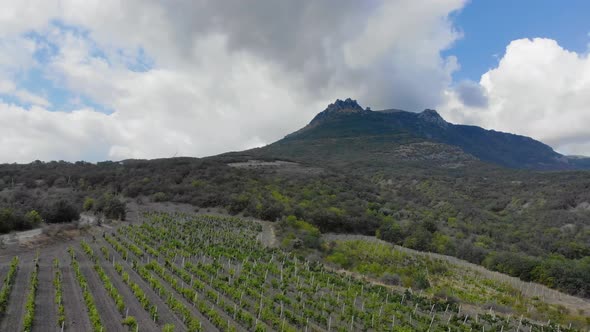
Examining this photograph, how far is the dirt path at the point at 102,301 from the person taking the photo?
60.2ft

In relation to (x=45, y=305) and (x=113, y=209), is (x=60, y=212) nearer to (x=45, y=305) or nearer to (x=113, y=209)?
(x=113, y=209)

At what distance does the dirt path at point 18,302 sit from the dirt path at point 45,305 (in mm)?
603

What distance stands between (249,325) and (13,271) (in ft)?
54.2

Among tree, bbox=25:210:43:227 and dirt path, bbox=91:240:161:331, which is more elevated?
tree, bbox=25:210:43:227

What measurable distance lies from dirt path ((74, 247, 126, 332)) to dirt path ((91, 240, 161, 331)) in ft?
2.43

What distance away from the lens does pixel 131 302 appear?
2159 cm

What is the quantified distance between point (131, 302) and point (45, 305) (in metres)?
4.06

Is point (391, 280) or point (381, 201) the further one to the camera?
point (381, 201)

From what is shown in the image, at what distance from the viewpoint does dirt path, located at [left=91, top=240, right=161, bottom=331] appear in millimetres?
18611

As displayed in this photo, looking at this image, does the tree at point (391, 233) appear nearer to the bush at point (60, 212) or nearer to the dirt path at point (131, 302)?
the dirt path at point (131, 302)

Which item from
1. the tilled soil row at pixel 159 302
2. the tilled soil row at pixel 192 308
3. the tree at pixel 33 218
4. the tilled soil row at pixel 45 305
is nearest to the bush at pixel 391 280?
the tilled soil row at pixel 192 308

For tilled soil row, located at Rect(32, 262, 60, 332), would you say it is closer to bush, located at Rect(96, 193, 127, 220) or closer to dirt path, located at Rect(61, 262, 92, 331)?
dirt path, located at Rect(61, 262, 92, 331)

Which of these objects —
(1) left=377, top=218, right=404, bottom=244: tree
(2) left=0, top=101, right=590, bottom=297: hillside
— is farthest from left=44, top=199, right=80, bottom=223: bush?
(1) left=377, top=218, right=404, bottom=244: tree

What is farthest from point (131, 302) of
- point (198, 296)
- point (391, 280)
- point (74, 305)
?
point (391, 280)
